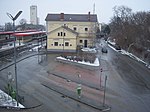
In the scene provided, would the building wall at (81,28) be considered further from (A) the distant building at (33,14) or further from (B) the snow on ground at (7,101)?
(A) the distant building at (33,14)

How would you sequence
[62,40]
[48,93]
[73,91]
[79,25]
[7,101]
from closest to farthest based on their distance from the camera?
1. [7,101]
2. [48,93]
3. [73,91]
4. [62,40]
5. [79,25]

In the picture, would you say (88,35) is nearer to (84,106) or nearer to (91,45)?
(91,45)

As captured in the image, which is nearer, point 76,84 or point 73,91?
point 73,91

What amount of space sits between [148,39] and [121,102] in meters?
25.0

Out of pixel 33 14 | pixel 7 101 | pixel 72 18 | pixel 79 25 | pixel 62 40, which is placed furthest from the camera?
pixel 33 14

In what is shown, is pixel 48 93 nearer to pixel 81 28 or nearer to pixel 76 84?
pixel 76 84

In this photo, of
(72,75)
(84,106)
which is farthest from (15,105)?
(72,75)

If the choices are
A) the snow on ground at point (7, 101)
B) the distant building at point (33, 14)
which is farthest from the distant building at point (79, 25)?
the distant building at point (33, 14)

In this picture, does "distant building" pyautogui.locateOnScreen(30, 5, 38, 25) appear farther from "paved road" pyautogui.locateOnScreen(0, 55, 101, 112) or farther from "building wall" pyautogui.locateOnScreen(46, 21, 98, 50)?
"paved road" pyautogui.locateOnScreen(0, 55, 101, 112)

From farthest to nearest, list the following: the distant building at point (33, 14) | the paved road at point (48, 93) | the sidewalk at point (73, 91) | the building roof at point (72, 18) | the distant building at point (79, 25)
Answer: the distant building at point (33, 14)
the building roof at point (72, 18)
the distant building at point (79, 25)
the sidewalk at point (73, 91)
the paved road at point (48, 93)

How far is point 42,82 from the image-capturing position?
64.9 feet

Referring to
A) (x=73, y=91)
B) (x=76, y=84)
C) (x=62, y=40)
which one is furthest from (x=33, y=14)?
(x=73, y=91)

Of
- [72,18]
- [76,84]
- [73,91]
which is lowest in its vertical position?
[73,91]

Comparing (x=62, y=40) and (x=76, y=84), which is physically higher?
(x=62, y=40)
